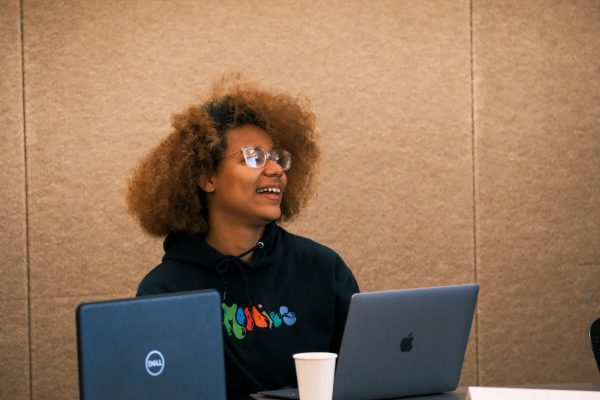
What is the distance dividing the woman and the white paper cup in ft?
2.08

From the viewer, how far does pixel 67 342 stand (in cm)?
338

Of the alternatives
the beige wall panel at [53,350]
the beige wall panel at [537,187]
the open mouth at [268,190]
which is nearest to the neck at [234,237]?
the open mouth at [268,190]

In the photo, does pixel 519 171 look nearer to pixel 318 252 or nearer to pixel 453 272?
pixel 453 272

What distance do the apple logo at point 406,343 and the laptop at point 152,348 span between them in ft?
1.50

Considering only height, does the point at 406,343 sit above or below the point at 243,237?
below

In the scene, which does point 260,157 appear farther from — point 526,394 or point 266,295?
point 526,394

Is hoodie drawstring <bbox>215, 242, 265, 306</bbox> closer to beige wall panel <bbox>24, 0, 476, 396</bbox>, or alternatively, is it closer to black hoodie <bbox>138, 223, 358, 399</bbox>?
black hoodie <bbox>138, 223, 358, 399</bbox>

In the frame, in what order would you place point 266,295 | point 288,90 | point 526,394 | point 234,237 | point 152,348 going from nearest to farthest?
point 152,348
point 526,394
point 266,295
point 234,237
point 288,90

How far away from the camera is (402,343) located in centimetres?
176

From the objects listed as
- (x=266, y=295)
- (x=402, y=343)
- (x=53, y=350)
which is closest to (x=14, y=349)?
(x=53, y=350)

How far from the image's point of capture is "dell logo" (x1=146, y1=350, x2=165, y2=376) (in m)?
Answer: 1.39

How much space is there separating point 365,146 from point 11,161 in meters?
1.45

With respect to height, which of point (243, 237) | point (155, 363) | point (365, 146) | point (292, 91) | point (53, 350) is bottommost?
point (53, 350)

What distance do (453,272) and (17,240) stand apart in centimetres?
184
